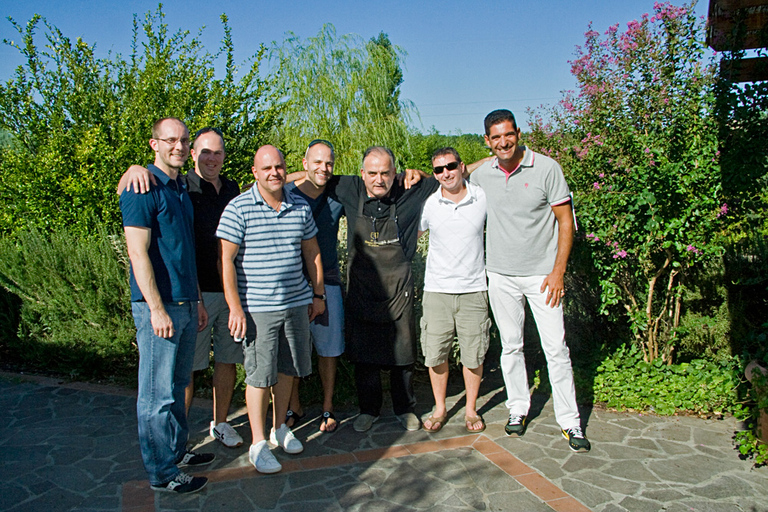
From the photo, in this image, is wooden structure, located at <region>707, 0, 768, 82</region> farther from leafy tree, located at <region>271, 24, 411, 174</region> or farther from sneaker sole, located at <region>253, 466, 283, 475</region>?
leafy tree, located at <region>271, 24, 411, 174</region>

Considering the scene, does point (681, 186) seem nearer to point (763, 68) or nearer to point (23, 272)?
point (763, 68)

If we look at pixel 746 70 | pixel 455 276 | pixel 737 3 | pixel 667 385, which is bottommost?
pixel 667 385

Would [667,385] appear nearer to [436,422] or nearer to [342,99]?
[436,422]

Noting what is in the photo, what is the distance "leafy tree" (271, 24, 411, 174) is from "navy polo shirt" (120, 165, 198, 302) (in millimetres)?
15518

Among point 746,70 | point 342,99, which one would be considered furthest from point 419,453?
point 342,99

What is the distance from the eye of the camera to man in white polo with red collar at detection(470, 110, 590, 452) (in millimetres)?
3881

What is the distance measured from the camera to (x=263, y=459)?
3.67 meters

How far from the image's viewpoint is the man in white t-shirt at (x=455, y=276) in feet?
13.3

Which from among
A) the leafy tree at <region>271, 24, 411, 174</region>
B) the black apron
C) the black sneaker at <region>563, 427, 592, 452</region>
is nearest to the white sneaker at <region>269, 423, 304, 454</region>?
the black apron

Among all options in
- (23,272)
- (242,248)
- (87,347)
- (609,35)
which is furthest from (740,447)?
(23,272)

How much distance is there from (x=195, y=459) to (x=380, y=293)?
1.68 m

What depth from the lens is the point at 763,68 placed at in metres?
4.64

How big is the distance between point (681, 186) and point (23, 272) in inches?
259

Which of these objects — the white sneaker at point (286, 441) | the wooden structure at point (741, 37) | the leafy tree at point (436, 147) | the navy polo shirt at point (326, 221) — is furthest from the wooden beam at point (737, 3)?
the leafy tree at point (436, 147)
